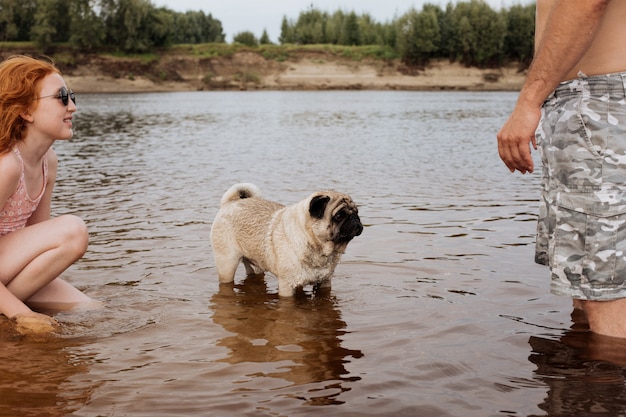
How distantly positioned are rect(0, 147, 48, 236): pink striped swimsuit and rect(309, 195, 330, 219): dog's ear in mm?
2395

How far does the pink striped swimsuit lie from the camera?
5766mm

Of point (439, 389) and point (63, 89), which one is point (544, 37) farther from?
point (63, 89)

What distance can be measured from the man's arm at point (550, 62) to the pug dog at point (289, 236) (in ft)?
8.16

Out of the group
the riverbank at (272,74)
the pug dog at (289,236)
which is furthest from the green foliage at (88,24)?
the pug dog at (289,236)

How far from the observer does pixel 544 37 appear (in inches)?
155

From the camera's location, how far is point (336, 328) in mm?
5887

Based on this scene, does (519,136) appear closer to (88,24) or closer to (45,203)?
(45,203)

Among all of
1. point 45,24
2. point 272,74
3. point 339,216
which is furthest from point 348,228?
point 45,24

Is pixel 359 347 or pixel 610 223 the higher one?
pixel 610 223

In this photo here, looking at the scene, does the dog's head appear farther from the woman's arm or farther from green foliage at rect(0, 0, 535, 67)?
green foliage at rect(0, 0, 535, 67)

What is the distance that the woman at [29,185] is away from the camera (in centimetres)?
557

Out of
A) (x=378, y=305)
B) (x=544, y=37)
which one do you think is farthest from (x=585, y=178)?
(x=378, y=305)

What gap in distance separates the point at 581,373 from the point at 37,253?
4.41 m

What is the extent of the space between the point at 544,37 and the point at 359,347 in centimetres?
267
